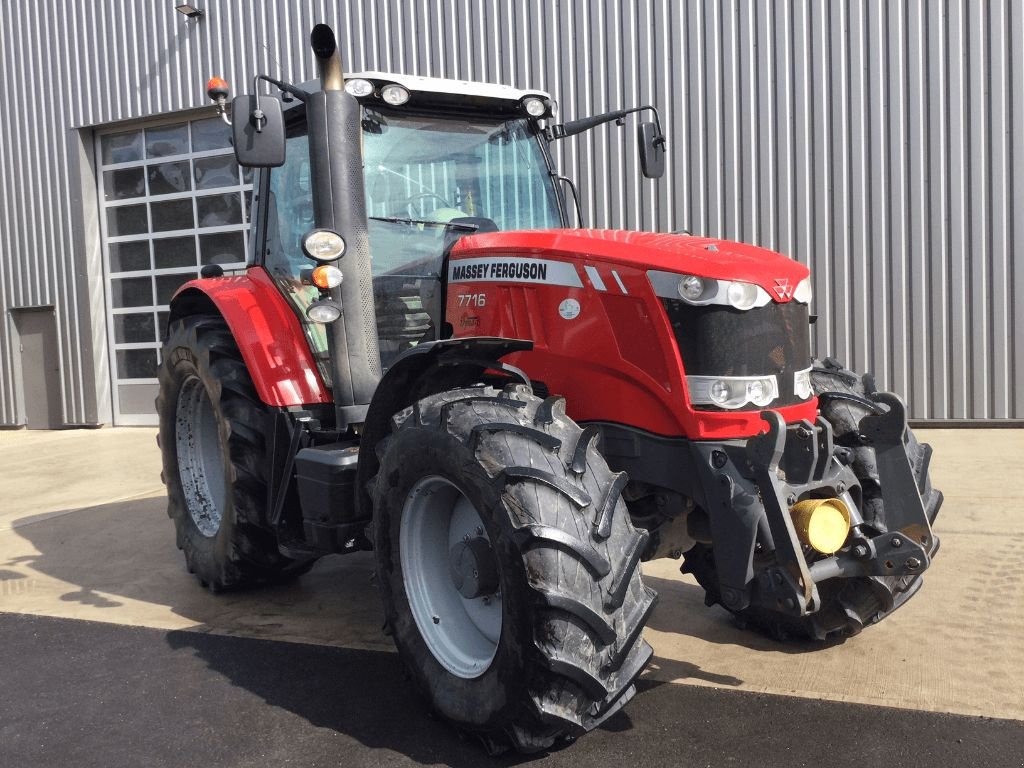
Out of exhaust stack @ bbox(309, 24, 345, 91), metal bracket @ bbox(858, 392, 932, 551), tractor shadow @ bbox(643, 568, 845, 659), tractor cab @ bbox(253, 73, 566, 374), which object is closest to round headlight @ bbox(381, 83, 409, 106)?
tractor cab @ bbox(253, 73, 566, 374)

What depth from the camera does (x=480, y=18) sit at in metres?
10.1

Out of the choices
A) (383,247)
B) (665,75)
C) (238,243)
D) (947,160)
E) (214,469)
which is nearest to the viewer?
(383,247)

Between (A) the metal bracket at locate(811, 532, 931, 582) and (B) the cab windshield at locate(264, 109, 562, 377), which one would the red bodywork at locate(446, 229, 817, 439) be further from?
(B) the cab windshield at locate(264, 109, 562, 377)

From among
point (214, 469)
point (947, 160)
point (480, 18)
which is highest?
point (480, 18)

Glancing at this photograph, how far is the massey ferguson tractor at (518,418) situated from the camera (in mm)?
2818

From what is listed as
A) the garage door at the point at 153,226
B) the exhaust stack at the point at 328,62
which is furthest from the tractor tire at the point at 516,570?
the garage door at the point at 153,226

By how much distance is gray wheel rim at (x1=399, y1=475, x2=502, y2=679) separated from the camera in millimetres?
3227

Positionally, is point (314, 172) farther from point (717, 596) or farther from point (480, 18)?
point (480, 18)

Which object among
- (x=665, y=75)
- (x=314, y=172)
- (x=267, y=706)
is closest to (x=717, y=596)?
(x=267, y=706)

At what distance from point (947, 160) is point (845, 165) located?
2.78ft

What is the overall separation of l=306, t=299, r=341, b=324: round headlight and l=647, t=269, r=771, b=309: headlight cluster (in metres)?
1.26

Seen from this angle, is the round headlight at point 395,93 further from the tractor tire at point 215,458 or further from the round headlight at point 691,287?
the round headlight at point 691,287

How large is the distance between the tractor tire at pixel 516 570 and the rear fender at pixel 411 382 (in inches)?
10.2

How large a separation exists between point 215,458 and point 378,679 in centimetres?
200
